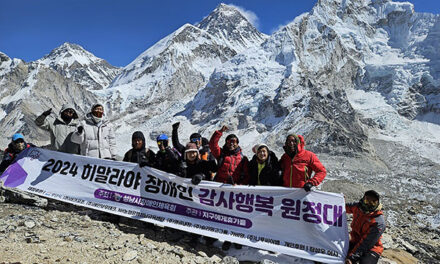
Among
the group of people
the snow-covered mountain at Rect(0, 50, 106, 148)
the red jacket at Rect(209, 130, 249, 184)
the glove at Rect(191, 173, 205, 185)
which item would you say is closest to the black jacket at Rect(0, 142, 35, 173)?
the group of people

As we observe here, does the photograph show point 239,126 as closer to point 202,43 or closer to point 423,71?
point 423,71

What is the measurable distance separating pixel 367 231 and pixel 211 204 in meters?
2.54

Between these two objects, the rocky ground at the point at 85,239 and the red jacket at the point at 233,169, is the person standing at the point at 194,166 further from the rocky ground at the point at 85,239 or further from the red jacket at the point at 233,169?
the rocky ground at the point at 85,239

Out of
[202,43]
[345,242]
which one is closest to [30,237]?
[345,242]

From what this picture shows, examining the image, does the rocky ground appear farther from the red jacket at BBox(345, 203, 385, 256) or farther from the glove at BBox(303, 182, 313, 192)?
the glove at BBox(303, 182, 313, 192)

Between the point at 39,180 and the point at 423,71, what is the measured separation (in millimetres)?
121232

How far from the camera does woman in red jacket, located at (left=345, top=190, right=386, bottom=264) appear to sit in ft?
14.6

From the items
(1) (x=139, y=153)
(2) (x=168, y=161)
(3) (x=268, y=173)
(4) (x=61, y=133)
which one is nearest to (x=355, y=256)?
(3) (x=268, y=173)

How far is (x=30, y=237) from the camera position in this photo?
13.9 feet

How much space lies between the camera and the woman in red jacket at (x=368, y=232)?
14.6 feet

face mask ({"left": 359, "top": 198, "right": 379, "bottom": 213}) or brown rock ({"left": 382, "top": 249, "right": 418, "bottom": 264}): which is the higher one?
face mask ({"left": 359, "top": 198, "right": 379, "bottom": 213})

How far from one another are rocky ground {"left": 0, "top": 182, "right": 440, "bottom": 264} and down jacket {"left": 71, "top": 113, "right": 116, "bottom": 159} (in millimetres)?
1217

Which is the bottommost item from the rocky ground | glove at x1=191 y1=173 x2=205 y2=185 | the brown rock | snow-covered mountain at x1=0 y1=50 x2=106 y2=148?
the rocky ground

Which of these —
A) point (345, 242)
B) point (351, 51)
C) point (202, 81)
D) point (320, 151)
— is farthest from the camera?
point (202, 81)
